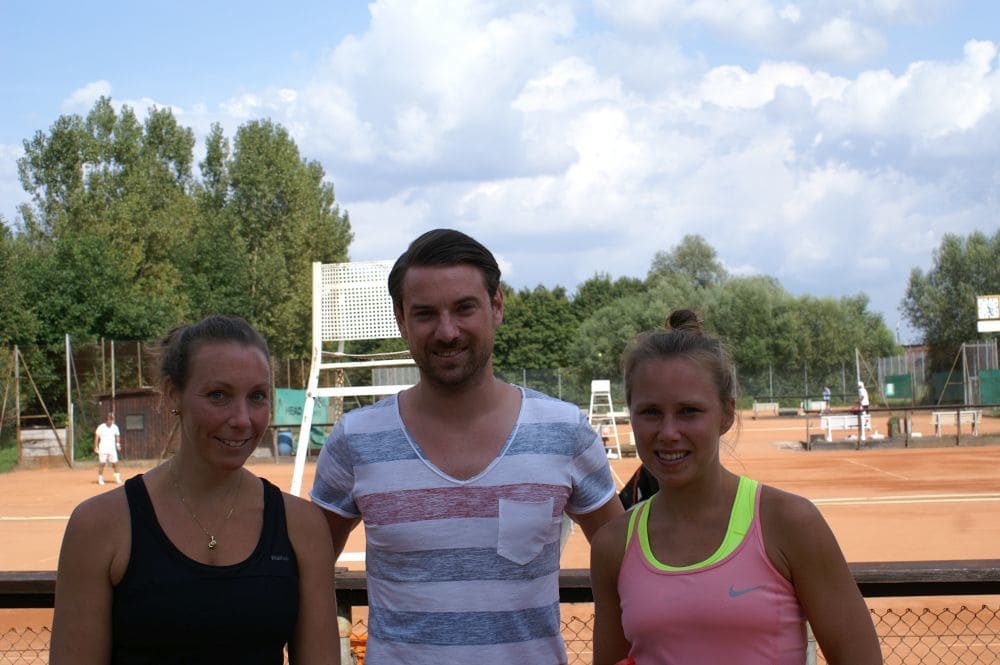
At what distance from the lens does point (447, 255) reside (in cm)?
244

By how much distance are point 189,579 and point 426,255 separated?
35.6 inches

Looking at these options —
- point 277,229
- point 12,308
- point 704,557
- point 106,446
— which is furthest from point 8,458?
point 704,557

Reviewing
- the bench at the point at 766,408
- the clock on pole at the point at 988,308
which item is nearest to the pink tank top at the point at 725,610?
the clock on pole at the point at 988,308

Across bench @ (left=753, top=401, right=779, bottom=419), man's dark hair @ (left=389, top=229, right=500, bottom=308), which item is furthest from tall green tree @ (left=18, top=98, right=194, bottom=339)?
man's dark hair @ (left=389, top=229, right=500, bottom=308)

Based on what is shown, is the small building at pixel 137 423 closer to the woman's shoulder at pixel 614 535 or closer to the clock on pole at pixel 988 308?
the woman's shoulder at pixel 614 535

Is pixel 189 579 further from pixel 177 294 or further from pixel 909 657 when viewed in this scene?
pixel 177 294

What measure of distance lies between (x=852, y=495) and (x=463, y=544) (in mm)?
14544

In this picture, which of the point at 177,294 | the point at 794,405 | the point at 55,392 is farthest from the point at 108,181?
the point at 794,405

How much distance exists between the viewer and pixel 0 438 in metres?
26.5

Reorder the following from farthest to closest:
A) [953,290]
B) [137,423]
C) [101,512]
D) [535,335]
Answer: [535,335] → [953,290] → [137,423] → [101,512]

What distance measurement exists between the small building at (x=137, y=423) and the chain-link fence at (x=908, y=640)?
64.0 ft

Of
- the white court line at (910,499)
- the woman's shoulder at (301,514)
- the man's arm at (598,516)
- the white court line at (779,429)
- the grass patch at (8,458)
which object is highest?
the woman's shoulder at (301,514)

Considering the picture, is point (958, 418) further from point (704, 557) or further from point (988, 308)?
point (704, 557)

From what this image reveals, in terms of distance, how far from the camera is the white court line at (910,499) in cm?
1463
